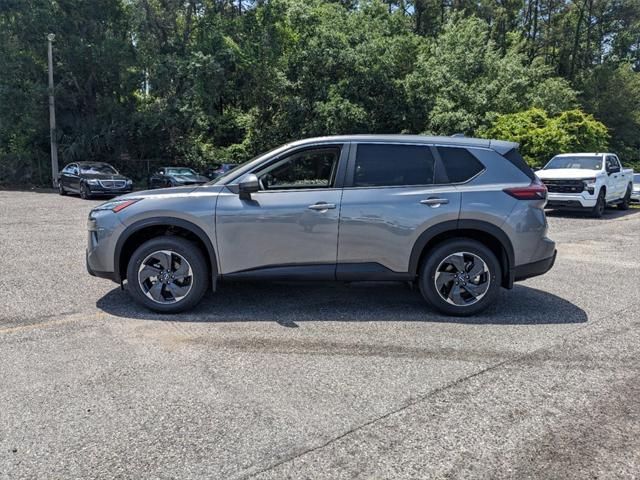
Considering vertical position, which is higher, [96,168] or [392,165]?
[392,165]

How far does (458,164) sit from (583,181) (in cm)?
1087

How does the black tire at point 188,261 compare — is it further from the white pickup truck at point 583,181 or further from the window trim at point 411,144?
the white pickup truck at point 583,181

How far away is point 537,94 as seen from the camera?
2833cm

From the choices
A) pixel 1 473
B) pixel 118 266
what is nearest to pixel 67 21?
pixel 118 266

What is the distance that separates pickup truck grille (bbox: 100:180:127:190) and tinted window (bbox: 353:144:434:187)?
17256 millimetres

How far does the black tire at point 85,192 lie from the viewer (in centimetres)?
1988

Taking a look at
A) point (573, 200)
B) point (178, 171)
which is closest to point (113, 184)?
point (178, 171)

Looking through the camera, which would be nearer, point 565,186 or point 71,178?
point 565,186

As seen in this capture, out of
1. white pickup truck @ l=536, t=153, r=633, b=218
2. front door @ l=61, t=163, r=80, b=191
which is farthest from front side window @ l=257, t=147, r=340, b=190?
front door @ l=61, t=163, r=80, b=191

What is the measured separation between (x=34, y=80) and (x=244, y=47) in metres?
11.1

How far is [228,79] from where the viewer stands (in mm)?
29062

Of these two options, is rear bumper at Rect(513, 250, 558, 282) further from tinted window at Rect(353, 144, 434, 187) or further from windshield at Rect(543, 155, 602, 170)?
windshield at Rect(543, 155, 602, 170)

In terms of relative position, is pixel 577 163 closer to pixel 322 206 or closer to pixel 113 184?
pixel 322 206

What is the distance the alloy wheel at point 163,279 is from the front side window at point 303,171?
3.89 feet
